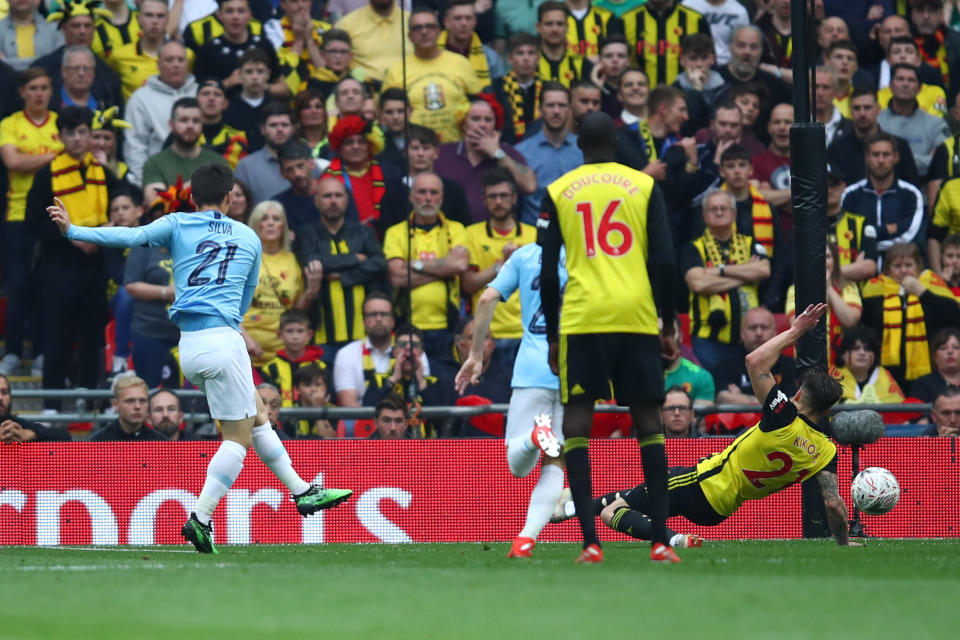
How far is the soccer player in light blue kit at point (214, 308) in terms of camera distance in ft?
32.0

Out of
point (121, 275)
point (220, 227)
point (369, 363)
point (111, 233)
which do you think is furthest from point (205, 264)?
point (121, 275)

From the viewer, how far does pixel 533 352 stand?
10.4 meters

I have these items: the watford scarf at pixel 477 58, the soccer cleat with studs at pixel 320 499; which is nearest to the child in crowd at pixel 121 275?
the watford scarf at pixel 477 58

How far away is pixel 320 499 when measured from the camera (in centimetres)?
1012

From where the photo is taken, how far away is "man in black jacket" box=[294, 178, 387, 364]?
1470 cm

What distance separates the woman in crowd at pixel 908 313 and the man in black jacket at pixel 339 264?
449 centimetres

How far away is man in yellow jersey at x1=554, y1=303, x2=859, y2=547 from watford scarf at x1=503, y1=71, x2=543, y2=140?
637 cm

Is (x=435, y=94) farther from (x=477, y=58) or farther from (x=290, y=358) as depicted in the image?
(x=290, y=358)

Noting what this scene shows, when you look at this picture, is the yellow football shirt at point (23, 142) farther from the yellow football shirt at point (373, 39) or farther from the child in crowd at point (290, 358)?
the yellow football shirt at point (373, 39)

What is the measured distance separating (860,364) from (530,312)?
4.90 m

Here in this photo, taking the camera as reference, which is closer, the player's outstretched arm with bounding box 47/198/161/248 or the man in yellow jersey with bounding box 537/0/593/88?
the player's outstretched arm with bounding box 47/198/161/248

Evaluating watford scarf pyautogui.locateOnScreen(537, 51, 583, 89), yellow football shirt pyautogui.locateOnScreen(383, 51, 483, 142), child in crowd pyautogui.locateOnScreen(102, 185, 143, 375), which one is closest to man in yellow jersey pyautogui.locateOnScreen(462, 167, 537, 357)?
yellow football shirt pyautogui.locateOnScreen(383, 51, 483, 142)

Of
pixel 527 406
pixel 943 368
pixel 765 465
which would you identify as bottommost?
pixel 765 465

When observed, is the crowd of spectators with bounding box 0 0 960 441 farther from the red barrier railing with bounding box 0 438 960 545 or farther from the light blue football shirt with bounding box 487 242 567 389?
the light blue football shirt with bounding box 487 242 567 389
